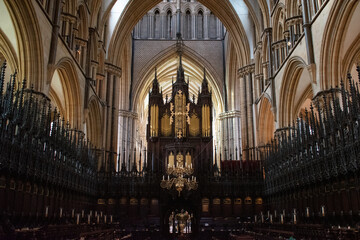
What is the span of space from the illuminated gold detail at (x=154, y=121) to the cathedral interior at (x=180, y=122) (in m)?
0.11

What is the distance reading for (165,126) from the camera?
1105 inches

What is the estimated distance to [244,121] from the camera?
84.8ft

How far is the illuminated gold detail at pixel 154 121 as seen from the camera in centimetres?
2777

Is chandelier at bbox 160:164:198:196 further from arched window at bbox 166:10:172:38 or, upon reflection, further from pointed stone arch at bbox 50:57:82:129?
arched window at bbox 166:10:172:38

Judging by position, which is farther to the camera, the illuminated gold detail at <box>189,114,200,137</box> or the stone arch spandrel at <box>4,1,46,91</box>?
the illuminated gold detail at <box>189,114,200,137</box>

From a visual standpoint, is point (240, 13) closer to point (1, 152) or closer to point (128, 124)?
point (128, 124)

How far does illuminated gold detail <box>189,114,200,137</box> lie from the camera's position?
27.8 m

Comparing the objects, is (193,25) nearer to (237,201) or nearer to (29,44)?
(237,201)


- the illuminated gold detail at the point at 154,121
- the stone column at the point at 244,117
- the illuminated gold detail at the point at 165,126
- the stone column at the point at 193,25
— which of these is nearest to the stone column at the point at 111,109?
the illuminated gold detail at the point at 154,121

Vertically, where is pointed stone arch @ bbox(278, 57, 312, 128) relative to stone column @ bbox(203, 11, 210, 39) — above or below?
below

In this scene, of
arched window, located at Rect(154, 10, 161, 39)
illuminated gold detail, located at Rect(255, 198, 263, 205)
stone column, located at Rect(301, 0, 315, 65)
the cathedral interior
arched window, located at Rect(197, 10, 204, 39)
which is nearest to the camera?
the cathedral interior

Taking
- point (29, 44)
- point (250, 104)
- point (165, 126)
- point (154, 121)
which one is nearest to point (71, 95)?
point (29, 44)

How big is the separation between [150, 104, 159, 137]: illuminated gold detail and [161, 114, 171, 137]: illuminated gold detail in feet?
1.30

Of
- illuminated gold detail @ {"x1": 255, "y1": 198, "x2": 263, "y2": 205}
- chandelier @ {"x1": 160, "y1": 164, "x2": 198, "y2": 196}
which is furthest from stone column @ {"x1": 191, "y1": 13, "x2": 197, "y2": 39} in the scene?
illuminated gold detail @ {"x1": 255, "y1": 198, "x2": 263, "y2": 205}
